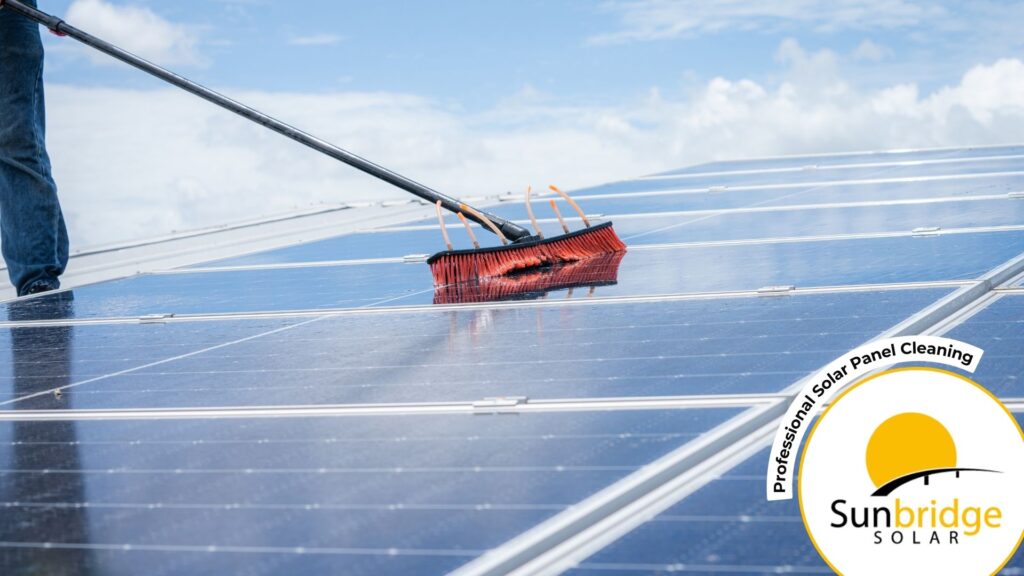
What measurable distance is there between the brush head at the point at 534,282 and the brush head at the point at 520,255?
0.03 m

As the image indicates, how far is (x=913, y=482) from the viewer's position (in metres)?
2.04

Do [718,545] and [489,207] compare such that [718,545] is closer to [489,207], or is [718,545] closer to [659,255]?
[659,255]

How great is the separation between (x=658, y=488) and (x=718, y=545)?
0.29 meters

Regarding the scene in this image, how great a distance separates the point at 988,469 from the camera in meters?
2.06

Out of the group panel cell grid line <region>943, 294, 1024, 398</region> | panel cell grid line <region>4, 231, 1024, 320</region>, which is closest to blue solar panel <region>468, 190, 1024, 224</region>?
panel cell grid line <region>4, 231, 1024, 320</region>

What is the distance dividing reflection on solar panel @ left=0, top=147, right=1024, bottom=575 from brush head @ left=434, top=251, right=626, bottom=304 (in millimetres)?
32

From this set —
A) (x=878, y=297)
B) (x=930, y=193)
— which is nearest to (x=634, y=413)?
(x=878, y=297)

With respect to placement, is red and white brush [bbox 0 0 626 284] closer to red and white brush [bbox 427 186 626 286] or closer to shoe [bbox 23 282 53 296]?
red and white brush [bbox 427 186 626 286]

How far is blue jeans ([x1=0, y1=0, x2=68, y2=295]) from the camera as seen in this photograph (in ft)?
21.5

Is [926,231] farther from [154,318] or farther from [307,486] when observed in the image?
[307,486]

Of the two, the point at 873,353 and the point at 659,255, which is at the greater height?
the point at 659,255

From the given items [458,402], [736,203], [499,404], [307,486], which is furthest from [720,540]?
[736,203]

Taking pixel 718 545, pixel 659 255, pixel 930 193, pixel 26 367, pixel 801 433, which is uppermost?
pixel 930 193

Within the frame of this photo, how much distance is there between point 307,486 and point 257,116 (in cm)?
391
